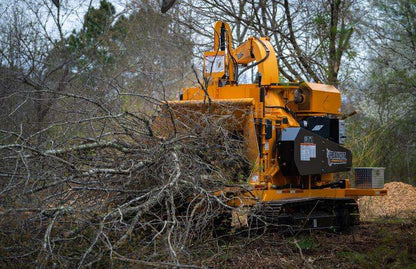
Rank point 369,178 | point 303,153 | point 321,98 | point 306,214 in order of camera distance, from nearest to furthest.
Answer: point 303,153, point 306,214, point 321,98, point 369,178

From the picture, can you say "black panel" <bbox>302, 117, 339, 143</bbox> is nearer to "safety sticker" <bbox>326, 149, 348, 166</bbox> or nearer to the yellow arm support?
"safety sticker" <bbox>326, 149, 348, 166</bbox>

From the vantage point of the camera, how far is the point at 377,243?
8.29m

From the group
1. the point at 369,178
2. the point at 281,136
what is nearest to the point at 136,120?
the point at 281,136

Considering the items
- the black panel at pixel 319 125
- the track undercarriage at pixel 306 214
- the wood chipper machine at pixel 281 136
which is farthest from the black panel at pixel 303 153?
the track undercarriage at pixel 306 214

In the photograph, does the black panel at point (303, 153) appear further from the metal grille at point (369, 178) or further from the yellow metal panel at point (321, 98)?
the metal grille at point (369, 178)

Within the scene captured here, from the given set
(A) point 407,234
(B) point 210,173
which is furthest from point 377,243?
(B) point 210,173

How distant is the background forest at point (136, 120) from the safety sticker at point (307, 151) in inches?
44.5

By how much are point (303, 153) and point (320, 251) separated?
1.65 m

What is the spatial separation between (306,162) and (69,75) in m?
9.62

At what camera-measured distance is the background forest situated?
5891 mm

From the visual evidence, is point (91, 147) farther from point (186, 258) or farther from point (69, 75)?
point (69, 75)

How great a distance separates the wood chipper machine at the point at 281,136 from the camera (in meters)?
8.61

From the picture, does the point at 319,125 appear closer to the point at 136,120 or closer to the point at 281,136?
the point at 281,136

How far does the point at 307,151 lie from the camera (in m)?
8.88
